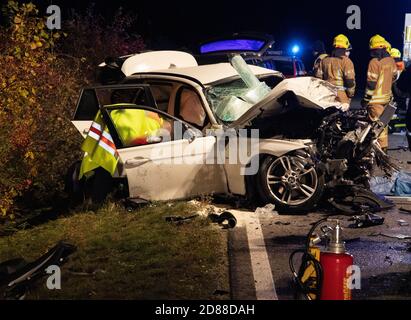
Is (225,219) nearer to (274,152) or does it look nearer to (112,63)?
(274,152)

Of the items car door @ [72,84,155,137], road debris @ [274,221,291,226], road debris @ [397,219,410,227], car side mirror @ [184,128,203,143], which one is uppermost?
car door @ [72,84,155,137]

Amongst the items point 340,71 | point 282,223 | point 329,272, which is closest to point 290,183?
point 282,223

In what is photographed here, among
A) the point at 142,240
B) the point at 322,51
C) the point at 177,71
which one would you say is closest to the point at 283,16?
the point at 322,51

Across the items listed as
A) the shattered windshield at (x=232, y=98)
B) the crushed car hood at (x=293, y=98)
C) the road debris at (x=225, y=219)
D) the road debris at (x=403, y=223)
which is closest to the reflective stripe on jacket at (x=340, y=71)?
the shattered windshield at (x=232, y=98)

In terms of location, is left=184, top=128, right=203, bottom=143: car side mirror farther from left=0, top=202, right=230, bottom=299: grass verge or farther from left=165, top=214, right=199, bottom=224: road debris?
left=165, top=214, right=199, bottom=224: road debris

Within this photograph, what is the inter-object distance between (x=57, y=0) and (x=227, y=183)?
17.2 m

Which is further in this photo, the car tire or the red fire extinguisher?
the car tire

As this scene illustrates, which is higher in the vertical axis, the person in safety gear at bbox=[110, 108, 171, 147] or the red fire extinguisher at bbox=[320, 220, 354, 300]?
the person in safety gear at bbox=[110, 108, 171, 147]

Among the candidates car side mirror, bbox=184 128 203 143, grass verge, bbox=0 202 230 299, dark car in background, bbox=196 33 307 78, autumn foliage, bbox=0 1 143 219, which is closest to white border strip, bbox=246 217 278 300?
grass verge, bbox=0 202 230 299

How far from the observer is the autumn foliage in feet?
23.7

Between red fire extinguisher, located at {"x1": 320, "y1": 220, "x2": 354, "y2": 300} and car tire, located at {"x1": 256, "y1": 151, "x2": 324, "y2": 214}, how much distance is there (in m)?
2.82

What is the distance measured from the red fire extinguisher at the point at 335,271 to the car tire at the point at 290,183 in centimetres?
282

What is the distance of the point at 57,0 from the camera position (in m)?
22.7
